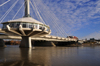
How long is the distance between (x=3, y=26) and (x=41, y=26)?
46.2 feet

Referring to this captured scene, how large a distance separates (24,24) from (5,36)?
998 inches

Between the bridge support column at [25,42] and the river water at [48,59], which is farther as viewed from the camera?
the bridge support column at [25,42]

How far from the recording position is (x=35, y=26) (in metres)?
34.9

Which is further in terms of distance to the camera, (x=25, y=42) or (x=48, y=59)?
(x=25, y=42)

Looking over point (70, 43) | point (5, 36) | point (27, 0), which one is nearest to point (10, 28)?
point (27, 0)

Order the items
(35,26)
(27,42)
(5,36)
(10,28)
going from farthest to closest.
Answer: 1. (5,36)
2. (27,42)
3. (35,26)
4. (10,28)

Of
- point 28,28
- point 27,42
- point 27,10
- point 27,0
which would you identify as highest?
point 27,0

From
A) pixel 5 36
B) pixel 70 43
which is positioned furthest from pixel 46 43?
pixel 5 36

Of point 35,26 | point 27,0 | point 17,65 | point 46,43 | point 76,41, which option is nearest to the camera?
point 17,65

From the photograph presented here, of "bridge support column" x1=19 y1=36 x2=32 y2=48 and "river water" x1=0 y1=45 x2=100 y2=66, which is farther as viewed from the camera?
"bridge support column" x1=19 y1=36 x2=32 y2=48

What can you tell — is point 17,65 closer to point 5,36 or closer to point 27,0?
point 27,0

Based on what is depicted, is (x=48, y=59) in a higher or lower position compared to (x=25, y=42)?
higher

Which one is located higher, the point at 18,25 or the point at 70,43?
the point at 18,25

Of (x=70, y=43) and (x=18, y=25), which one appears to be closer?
(x=18, y=25)
